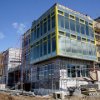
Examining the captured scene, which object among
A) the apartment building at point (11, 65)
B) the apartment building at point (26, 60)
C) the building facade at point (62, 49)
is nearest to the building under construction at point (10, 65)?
the apartment building at point (11, 65)

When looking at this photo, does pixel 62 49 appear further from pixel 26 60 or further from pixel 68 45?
pixel 26 60

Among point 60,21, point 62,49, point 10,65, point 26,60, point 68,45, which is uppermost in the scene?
point 60,21

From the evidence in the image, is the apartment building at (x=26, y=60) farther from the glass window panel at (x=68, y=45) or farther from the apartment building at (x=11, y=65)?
the glass window panel at (x=68, y=45)

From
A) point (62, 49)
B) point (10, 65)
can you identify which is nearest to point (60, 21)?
point (62, 49)

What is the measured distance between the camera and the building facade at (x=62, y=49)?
107 ft

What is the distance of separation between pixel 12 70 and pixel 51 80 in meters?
22.9

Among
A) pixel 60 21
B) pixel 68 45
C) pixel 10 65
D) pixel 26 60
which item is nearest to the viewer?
pixel 68 45

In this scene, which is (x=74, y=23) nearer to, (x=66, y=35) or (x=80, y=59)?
(x=66, y=35)

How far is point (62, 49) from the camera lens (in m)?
32.0

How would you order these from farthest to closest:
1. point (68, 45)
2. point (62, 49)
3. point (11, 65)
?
point (11, 65), point (68, 45), point (62, 49)

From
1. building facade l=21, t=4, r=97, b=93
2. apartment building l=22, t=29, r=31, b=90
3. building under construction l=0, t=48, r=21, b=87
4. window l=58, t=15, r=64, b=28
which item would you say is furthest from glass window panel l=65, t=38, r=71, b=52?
building under construction l=0, t=48, r=21, b=87

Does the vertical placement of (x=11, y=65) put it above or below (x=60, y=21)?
below

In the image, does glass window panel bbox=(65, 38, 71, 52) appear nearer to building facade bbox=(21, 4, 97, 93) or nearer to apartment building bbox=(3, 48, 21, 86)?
building facade bbox=(21, 4, 97, 93)

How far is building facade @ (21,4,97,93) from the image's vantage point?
107 feet
